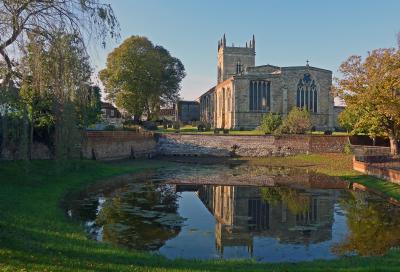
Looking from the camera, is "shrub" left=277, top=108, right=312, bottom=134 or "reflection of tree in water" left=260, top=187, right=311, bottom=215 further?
"shrub" left=277, top=108, right=312, bottom=134

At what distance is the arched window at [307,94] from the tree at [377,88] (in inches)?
1253

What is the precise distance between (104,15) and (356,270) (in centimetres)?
968

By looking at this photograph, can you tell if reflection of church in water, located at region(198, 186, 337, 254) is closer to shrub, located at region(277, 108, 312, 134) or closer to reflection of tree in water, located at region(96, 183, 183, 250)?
reflection of tree in water, located at region(96, 183, 183, 250)

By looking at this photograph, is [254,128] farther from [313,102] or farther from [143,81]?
[143,81]

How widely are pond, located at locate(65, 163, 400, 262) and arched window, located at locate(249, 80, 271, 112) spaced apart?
39470 millimetres

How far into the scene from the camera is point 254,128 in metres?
66.3

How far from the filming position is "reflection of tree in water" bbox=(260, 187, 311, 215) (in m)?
19.5

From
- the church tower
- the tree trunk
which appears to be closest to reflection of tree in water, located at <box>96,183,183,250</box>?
the tree trunk

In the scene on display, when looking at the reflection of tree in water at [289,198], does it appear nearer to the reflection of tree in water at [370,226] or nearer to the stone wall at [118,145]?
the reflection of tree in water at [370,226]

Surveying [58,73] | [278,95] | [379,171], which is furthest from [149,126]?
[58,73]

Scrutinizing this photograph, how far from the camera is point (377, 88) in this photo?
101ft

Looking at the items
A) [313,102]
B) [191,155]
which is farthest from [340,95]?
[313,102]

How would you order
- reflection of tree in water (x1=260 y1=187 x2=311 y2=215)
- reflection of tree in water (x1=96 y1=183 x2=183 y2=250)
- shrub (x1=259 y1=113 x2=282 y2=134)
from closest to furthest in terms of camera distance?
reflection of tree in water (x1=96 y1=183 x2=183 y2=250)
reflection of tree in water (x1=260 y1=187 x2=311 y2=215)
shrub (x1=259 y1=113 x2=282 y2=134)

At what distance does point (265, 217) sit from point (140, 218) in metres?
5.25
